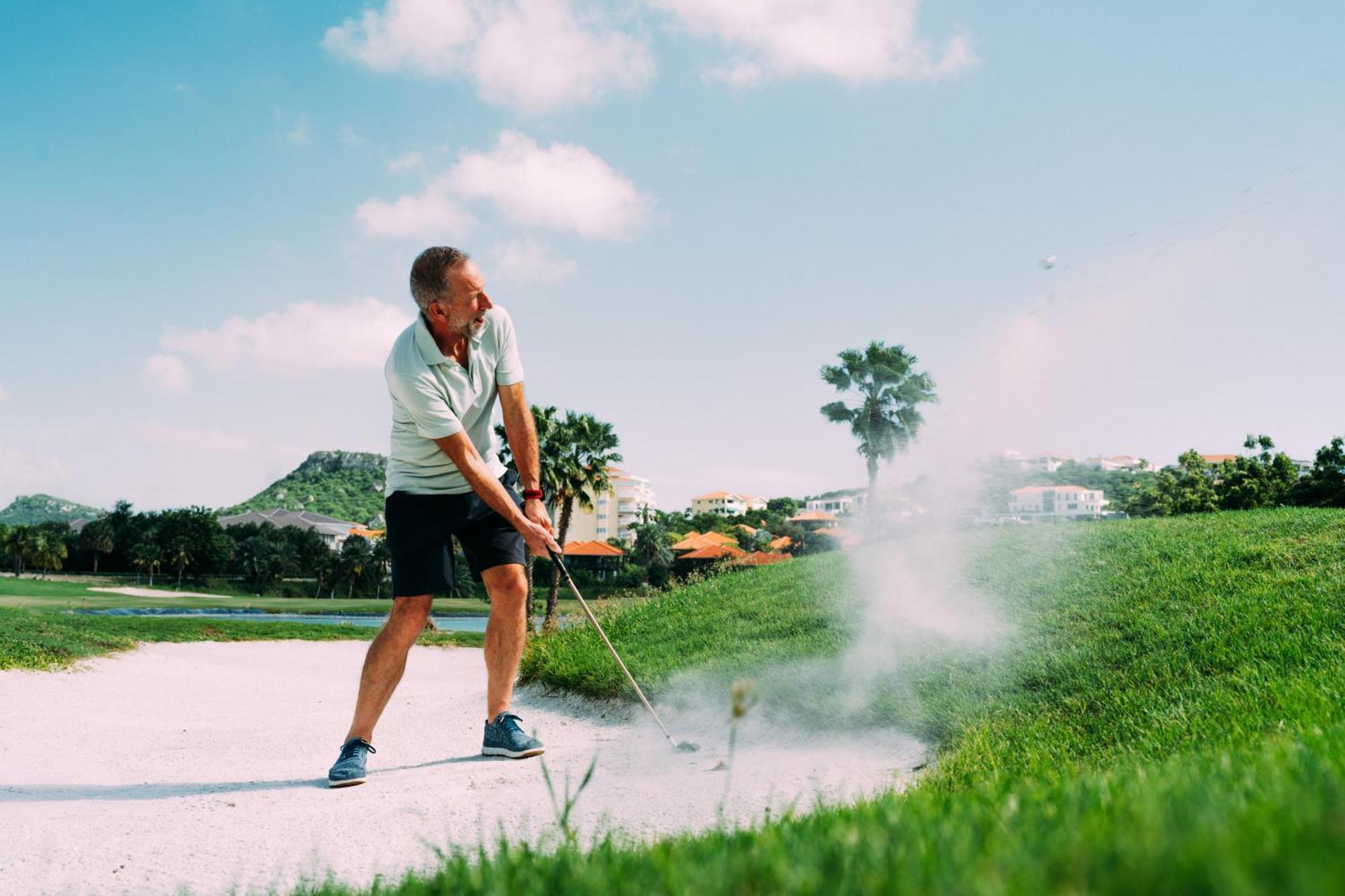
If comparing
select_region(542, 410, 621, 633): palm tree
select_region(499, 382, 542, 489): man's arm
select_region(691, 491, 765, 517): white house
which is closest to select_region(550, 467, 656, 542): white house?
select_region(691, 491, 765, 517): white house

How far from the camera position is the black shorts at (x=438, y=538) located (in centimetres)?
459

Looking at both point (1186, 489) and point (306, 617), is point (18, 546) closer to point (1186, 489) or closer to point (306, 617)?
point (306, 617)

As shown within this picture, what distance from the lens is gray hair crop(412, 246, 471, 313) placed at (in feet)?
15.1

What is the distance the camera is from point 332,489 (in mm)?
150250

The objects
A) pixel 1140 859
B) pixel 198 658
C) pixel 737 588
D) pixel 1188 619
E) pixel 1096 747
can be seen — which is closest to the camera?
pixel 1140 859

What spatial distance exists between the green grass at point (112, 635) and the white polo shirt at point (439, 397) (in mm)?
8808

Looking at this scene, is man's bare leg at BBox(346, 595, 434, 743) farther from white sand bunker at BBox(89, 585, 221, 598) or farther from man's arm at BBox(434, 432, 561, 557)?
white sand bunker at BBox(89, 585, 221, 598)

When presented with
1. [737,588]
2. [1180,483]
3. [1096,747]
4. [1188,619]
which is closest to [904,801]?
[1096,747]

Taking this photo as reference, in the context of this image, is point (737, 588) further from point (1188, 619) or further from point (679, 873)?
point (679, 873)

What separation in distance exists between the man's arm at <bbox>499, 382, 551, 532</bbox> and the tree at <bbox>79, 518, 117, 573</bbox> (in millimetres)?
89293

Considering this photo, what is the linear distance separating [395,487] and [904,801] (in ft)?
10.7

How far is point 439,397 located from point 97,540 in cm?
9097

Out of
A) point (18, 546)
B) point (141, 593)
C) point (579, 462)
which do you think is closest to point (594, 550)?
point (141, 593)

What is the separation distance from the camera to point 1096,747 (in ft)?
13.3
